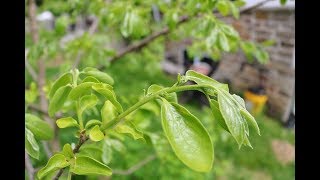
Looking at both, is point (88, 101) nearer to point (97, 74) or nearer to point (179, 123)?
point (97, 74)

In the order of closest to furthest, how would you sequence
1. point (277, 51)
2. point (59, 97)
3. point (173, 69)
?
point (59, 97) < point (277, 51) < point (173, 69)

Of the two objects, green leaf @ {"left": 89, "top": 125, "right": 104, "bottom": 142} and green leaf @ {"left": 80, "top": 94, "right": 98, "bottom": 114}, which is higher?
green leaf @ {"left": 80, "top": 94, "right": 98, "bottom": 114}

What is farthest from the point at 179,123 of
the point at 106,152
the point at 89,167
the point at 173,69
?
the point at 173,69

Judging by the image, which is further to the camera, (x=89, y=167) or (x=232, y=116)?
(x=89, y=167)

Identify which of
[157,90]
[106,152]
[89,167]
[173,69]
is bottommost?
[173,69]

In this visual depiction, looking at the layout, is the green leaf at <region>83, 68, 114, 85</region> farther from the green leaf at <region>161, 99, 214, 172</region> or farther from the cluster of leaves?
the green leaf at <region>161, 99, 214, 172</region>

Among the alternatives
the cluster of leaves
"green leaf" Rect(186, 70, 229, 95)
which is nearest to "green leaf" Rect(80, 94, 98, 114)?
the cluster of leaves

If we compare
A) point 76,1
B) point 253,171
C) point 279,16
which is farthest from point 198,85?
A: point 279,16
